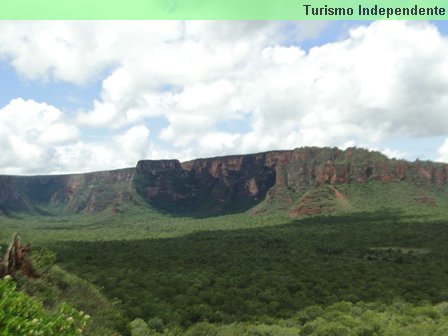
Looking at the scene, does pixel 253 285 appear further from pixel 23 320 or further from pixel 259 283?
pixel 23 320

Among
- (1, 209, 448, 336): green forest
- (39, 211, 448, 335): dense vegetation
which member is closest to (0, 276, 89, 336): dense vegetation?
(1, 209, 448, 336): green forest

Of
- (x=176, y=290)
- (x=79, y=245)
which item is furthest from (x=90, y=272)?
(x=79, y=245)

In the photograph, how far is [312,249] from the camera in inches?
3588

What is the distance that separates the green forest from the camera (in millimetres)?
25406

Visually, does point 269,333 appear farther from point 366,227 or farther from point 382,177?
point 382,177

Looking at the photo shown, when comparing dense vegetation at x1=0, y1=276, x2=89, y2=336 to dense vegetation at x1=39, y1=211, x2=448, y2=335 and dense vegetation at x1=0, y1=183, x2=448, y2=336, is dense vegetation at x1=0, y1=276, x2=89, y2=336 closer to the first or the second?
dense vegetation at x1=0, y1=183, x2=448, y2=336

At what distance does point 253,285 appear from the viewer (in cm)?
5347

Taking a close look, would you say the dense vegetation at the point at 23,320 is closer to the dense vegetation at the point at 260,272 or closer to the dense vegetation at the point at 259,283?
the dense vegetation at the point at 259,283

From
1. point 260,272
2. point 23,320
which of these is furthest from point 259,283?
point 23,320

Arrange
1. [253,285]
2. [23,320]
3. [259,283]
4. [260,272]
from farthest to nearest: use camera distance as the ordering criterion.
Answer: [260,272]
[259,283]
[253,285]
[23,320]

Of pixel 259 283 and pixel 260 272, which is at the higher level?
pixel 260 272

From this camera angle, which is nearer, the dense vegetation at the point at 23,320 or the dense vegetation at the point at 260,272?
the dense vegetation at the point at 23,320

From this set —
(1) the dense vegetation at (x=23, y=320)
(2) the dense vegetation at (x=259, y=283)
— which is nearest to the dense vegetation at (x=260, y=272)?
(2) the dense vegetation at (x=259, y=283)

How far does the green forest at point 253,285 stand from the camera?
1000 inches
